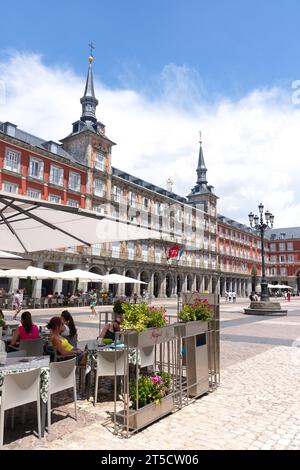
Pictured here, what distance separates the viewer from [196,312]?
5.05 meters

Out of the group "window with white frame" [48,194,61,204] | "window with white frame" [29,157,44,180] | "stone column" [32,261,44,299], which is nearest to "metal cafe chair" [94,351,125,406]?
"stone column" [32,261,44,299]

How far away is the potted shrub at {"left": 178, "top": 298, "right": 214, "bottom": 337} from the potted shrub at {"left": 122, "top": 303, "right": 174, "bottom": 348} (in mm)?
379

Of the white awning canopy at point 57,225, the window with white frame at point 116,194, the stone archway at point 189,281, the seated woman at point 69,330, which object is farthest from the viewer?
the stone archway at point 189,281

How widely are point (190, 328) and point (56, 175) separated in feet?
91.5

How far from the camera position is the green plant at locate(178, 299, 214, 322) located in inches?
193

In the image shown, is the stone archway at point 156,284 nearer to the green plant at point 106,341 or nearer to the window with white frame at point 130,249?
the window with white frame at point 130,249

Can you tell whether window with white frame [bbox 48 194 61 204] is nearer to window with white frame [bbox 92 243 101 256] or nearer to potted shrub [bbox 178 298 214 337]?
window with white frame [bbox 92 243 101 256]

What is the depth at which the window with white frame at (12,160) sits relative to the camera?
86.1 feet

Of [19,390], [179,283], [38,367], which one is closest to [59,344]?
[38,367]

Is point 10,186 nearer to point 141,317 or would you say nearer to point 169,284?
point 141,317

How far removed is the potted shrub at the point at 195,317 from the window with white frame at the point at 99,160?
30901 millimetres

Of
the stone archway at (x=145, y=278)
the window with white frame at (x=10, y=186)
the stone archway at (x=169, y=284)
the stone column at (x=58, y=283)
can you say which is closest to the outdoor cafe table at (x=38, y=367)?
the window with white frame at (x=10, y=186)

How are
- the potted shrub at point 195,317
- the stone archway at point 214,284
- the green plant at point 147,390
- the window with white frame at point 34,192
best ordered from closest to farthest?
the green plant at point 147,390, the potted shrub at point 195,317, the window with white frame at point 34,192, the stone archway at point 214,284
